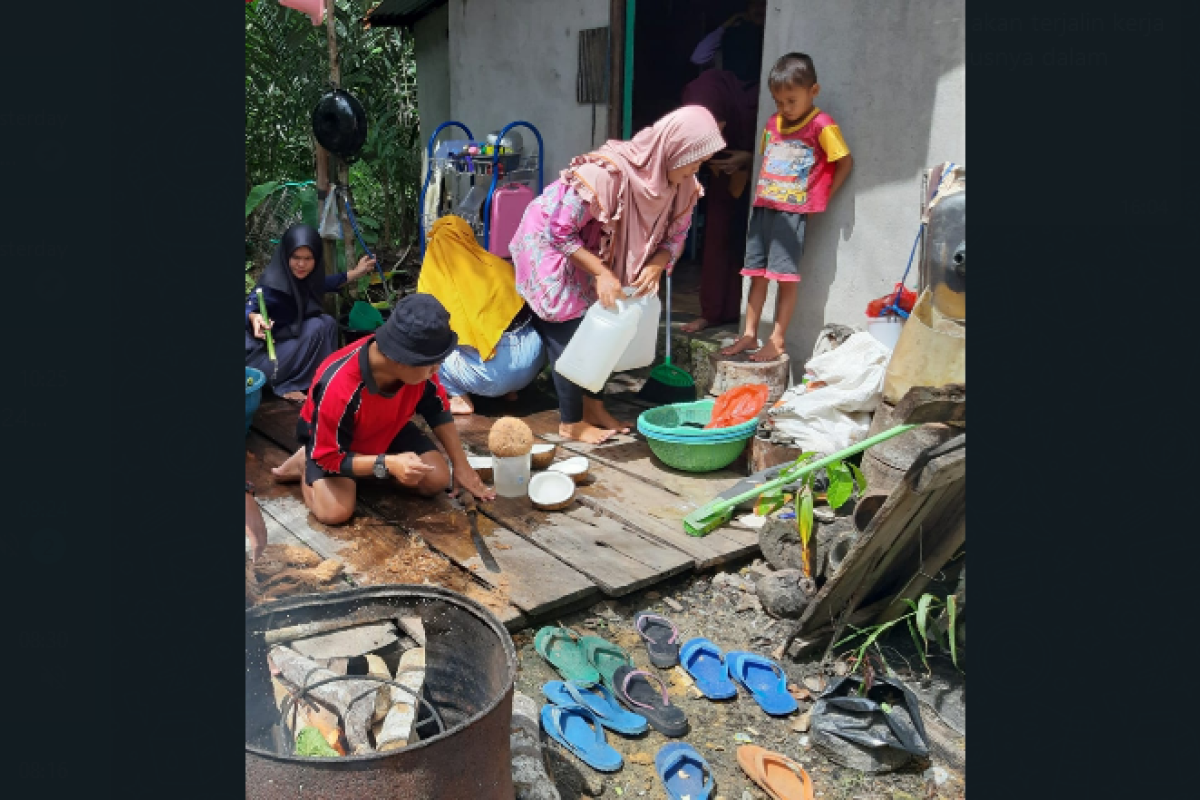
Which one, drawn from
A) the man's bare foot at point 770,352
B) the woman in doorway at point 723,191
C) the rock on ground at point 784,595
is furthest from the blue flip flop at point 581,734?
the woman in doorway at point 723,191

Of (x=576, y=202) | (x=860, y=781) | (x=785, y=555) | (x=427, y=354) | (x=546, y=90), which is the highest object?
(x=546, y=90)

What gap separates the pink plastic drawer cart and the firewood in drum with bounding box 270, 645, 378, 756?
4084 mm

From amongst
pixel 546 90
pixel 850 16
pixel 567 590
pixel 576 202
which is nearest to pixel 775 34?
pixel 850 16

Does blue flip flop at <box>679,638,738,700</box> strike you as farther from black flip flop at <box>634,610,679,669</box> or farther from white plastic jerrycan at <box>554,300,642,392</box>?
white plastic jerrycan at <box>554,300,642,392</box>

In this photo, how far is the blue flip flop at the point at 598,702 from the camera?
2.54m

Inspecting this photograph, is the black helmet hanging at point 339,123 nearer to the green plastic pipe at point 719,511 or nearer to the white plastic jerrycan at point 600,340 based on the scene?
the white plastic jerrycan at point 600,340

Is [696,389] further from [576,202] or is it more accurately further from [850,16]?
[850,16]

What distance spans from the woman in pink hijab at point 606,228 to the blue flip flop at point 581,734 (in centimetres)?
208

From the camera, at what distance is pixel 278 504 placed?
3.66 m

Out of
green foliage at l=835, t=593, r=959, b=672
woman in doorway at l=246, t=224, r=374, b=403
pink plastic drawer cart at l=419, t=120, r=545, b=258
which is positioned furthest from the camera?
pink plastic drawer cart at l=419, t=120, r=545, b=258

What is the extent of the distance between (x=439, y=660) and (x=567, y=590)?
39.3 inches

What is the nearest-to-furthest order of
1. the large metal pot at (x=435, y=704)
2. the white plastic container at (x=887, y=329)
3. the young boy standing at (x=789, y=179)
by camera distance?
the large metal pot at (x=435, y=704)
the white plastic container at (x=887, y=329)
the young boy standing at (x=789, y=179)

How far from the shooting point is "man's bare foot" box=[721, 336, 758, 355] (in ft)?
15.9

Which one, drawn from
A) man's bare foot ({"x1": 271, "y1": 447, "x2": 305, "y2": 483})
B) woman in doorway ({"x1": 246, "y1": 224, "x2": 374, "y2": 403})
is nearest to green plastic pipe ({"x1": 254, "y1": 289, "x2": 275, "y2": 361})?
woman in doorway ({"x1": 246, "y1": 224, "x2": 374, "y2": 403})
